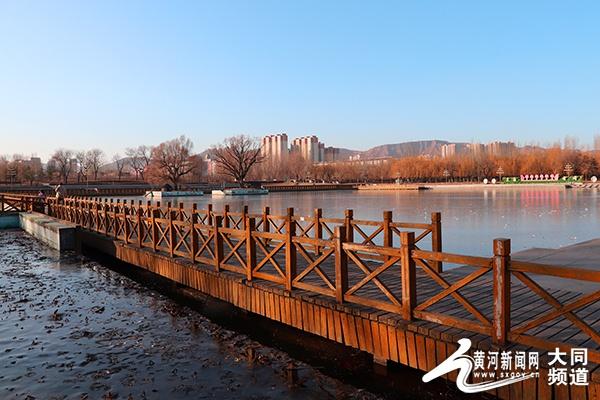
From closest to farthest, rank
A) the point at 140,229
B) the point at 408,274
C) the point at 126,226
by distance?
the point at 408,274 < the point at 140,229 < the point at 126,226

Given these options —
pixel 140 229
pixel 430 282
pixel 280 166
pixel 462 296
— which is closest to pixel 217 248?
pixel 430 282

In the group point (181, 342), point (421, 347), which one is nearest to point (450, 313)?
point (421, 347)

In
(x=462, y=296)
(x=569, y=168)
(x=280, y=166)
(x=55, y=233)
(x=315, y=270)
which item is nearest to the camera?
(x=462, y=296)

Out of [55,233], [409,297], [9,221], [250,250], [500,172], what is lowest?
[9,221]

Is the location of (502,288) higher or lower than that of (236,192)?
higher

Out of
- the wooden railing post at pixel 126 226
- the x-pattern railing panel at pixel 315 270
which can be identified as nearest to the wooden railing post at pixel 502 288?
the x-pattern railing panel at pixel 315 270

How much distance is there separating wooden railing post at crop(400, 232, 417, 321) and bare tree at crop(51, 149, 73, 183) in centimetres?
13521

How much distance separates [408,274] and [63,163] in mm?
141631

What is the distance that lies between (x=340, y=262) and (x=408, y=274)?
Result: 125 cm

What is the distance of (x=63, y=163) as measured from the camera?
131 m

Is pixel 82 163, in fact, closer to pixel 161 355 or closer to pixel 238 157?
pixel 238 157

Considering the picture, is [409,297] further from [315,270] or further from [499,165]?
[499,165]

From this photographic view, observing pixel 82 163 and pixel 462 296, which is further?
pixel 82 163

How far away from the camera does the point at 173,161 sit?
112 m
